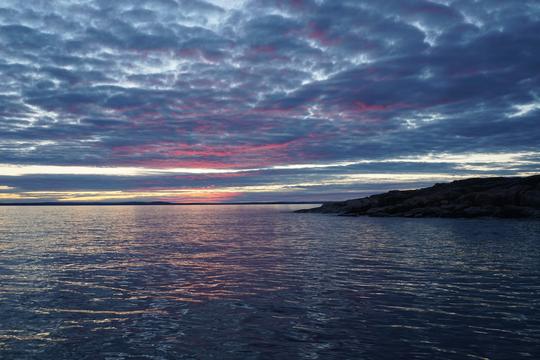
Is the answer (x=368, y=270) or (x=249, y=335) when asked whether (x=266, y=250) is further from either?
(x=249, y=335)

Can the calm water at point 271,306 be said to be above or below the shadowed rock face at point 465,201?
below

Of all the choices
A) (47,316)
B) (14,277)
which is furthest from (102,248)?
(47,316)

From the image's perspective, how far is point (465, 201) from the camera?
101625mm

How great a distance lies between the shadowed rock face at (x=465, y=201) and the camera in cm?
9106

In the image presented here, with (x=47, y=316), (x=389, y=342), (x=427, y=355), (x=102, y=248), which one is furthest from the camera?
(x=102, y=248)

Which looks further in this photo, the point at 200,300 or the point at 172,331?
the point at 200,300

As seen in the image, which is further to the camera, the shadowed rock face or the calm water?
the shadowed rock face

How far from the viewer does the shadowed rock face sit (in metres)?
91.1

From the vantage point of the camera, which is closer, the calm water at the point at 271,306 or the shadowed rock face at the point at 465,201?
the calm water at the point at 271,306

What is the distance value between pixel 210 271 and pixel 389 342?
642 inches

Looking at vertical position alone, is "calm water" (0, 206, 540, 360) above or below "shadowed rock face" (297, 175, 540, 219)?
below

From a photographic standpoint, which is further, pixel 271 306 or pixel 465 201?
pixel 465 201

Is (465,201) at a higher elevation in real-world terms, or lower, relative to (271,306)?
higher

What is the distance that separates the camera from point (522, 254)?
34719 millimetres
